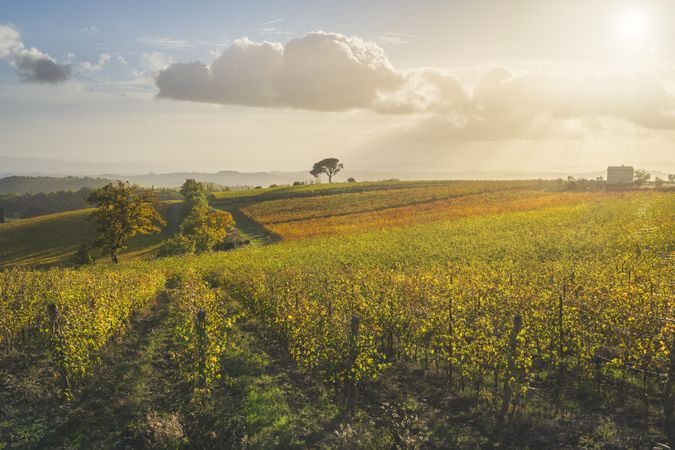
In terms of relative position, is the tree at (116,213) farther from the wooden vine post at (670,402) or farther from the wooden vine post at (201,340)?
the wooden vine post at (670,402)

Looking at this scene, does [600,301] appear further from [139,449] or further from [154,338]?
[154,338]

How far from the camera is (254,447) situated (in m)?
12.0

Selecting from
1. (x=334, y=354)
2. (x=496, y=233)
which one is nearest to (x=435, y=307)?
(x=334, y=354)

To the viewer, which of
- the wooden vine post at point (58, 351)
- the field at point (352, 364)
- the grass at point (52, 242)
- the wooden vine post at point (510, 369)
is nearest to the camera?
the field at point (352, 364)

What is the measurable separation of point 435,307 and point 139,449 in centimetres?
1104

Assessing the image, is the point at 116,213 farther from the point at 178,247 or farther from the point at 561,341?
the point at 561,341

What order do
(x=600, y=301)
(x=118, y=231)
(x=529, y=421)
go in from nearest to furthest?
(x=529, y=421) → (x=600, y=301) → (x=118, y=231)

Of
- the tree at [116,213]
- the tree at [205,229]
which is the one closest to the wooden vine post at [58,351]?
the tree at [116,213]

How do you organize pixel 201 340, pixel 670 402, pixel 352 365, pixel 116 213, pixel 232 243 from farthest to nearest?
1. pixel 232 243
2. pixel 116 213
3. pixel 201 340
4. pixel 352 365
5. pixel 670 402

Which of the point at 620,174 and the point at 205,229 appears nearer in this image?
the point at 205,229

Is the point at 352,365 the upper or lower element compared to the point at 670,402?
upper

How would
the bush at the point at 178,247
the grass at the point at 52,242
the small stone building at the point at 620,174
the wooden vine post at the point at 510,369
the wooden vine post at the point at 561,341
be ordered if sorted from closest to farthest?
the wooden vine post at the point at 510,369
the wooden vine post at the point at 561,341
the bush at the point at 178,247
the grass at the point at 52,242
the small stone building at the point at 620,174

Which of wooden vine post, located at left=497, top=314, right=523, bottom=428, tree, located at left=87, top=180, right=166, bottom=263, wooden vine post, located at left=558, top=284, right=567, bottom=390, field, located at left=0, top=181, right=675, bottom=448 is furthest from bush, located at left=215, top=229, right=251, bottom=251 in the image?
wooden vine post, located at left=497, top=314, right=523, bottom=428

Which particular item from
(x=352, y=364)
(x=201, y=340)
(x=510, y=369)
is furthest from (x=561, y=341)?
(x=201, y=340)
